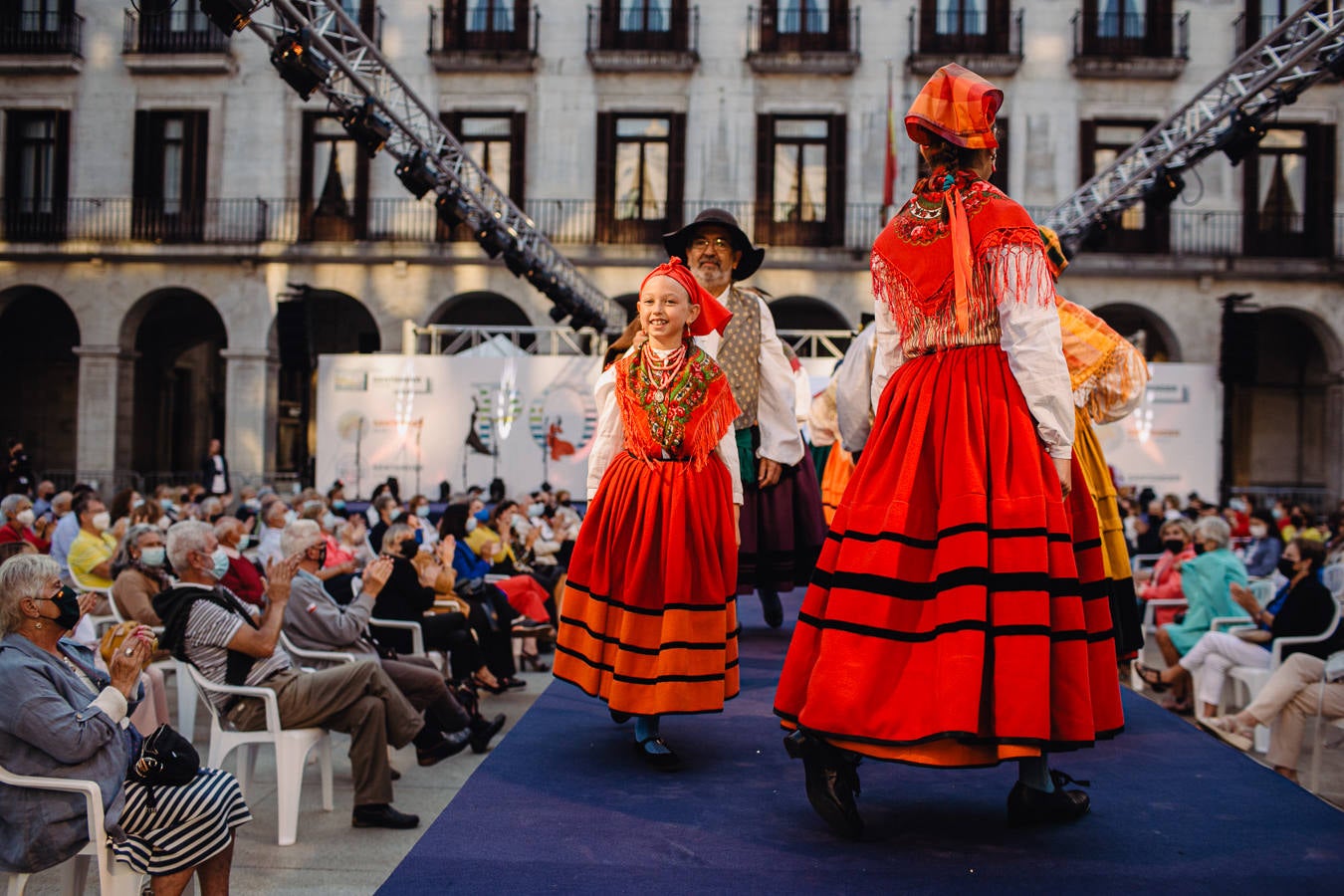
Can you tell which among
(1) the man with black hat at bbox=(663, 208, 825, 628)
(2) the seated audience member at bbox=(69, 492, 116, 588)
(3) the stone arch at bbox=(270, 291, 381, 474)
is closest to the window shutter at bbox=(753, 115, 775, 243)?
(3) the stone arch at bbox=(270, 291, 381, 474)

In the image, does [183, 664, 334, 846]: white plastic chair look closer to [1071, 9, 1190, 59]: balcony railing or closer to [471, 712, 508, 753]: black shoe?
[471, 712, 508, 753]: black shoe

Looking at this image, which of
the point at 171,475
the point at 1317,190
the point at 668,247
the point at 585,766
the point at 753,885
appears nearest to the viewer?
the point at 753,885

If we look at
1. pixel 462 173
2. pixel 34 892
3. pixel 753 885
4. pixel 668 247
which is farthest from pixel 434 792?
pixel 462 173

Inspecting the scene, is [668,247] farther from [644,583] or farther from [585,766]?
[585,766]

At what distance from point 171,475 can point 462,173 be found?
1084 cm

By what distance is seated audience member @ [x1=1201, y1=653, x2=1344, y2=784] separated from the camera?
16.9 ft

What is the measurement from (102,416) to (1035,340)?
66.8 ft

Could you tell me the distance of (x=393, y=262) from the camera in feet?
65.8

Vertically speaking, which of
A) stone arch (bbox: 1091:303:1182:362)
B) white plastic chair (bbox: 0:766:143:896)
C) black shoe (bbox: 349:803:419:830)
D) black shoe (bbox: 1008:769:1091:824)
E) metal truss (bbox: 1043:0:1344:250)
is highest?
metal truss (bbox: 1043:0:1344:250)

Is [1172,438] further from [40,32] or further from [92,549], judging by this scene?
[40,32]

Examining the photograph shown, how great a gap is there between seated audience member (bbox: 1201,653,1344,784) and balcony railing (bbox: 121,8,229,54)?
19750 mm

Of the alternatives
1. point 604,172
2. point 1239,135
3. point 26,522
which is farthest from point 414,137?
point 604,172

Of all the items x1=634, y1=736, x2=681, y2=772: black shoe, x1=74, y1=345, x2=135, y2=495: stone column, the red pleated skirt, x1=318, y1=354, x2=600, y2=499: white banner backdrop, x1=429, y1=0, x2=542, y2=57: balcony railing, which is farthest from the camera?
x1=429, y1=0, x2=542, y2=57: balcony railing

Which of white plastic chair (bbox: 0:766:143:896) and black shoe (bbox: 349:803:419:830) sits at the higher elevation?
white plastic chair (bbox: 0:766:143:896)
